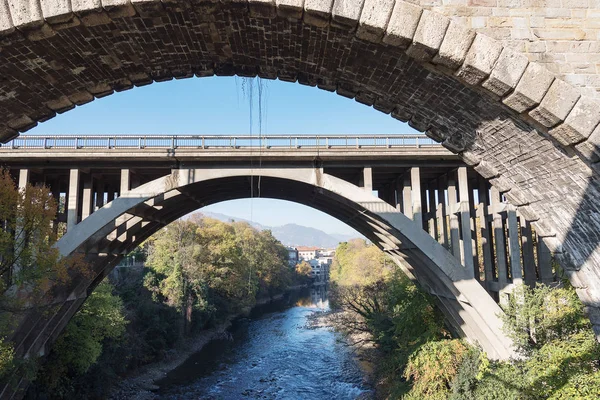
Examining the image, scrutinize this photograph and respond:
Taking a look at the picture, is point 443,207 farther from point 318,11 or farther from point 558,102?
point 318,11

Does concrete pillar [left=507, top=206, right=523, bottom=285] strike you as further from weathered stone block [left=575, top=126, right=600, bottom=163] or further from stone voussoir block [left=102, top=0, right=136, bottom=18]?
stone voussoir block [left=102, top=0, right=136, bottom=18]

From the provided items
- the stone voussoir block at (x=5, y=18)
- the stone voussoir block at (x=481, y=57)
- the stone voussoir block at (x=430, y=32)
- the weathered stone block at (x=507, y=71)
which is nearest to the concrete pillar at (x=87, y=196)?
the stone voussoir block at (x=5, y=18)

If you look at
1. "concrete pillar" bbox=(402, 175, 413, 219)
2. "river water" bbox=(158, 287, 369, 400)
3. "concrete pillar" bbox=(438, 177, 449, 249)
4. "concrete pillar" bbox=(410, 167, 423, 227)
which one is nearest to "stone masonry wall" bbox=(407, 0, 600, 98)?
"concrete pillar" bbox=(410, 167, 423, 227)

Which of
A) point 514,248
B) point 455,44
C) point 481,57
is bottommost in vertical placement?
point 514,248

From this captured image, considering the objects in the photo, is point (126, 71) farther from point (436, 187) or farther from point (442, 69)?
point (436, 187)

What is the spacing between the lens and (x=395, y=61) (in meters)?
4.36

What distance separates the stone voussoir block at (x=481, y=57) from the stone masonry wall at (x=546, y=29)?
219mm

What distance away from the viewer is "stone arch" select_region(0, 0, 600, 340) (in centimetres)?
377

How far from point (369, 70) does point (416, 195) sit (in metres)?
9.73

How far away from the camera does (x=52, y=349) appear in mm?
16922

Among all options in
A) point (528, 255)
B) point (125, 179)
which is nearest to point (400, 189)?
point (528, 255)

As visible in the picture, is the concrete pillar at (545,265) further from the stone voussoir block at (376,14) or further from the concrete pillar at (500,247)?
the stone voussoir block at (376,14)

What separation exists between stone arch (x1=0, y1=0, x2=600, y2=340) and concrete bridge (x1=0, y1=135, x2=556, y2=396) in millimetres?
7648

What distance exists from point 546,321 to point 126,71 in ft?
36.0
